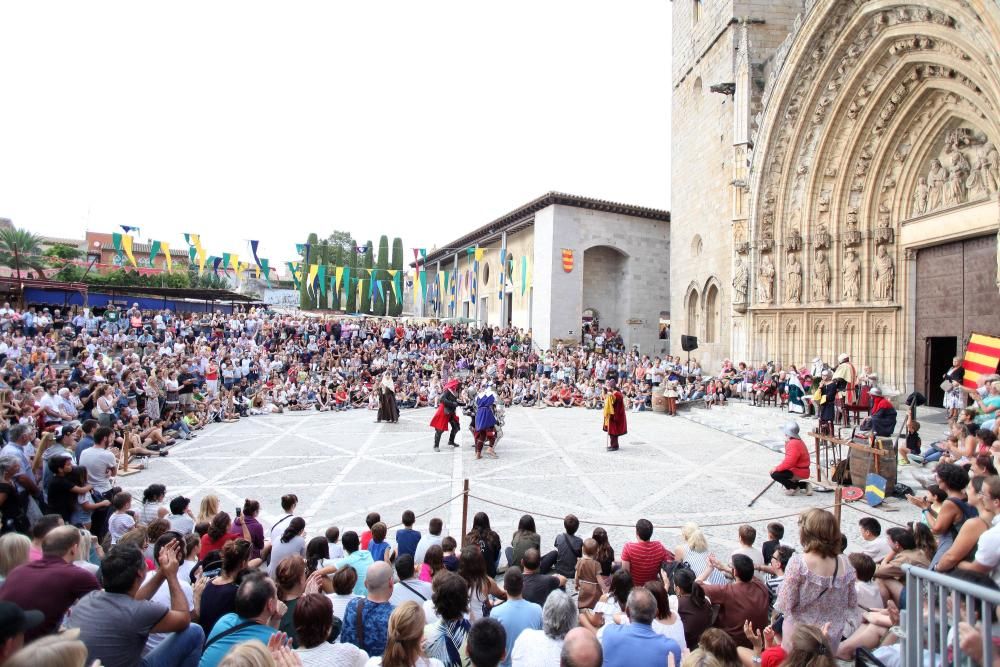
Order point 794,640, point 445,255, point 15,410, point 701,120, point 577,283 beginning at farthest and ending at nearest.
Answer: point 445,255
point 577,283
point 701,120
point 15,410
point 794,640

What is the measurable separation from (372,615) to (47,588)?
1.83 m

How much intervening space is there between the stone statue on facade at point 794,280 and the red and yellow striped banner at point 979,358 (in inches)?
193

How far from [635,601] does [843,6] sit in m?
16.8

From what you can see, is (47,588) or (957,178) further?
(957,178)

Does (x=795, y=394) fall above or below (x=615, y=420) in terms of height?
above

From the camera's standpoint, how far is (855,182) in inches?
599

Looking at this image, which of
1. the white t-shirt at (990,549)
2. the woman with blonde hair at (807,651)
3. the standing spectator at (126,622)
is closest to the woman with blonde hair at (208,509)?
the standing spectator at (126,622)

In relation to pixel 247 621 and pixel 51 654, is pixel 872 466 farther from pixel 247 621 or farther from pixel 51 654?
pixel 51 654

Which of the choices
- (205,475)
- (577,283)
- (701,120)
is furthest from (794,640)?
(577,283)

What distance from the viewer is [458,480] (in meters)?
9.37

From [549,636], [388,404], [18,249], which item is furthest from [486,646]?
[18,249]

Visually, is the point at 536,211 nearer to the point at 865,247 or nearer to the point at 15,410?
the point at 865,247

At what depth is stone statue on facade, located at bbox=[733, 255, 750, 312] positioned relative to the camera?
17.8 meters

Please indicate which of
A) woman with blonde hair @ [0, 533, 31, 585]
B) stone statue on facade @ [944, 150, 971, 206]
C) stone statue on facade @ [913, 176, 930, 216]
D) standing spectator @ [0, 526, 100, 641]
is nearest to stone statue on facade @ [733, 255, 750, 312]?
stone statue on facade @ [913, 176, 930, 216]
